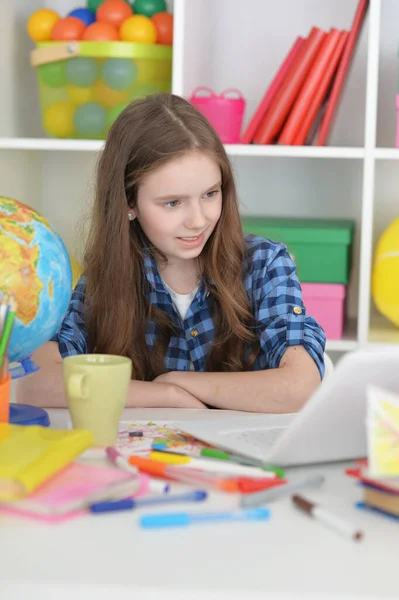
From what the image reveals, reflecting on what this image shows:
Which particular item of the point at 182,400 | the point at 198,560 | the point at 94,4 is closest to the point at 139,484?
the point at 198,560

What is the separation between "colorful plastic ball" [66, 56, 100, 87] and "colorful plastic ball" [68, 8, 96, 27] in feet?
0.38

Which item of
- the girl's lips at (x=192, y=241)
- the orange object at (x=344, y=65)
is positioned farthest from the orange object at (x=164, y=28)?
the girl's lips at (x=192, y=241)

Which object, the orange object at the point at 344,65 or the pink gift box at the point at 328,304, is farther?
the pink gift box at the point at 328,304

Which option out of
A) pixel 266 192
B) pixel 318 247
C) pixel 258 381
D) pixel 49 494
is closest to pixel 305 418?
pixel 49 494

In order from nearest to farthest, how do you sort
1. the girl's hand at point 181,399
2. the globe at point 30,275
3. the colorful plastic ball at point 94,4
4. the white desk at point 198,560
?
the white desk at point 198,560 < the globe at point 30,275 < the girl's hand at point 181,399 < the colorful plastic ball at point 94,4

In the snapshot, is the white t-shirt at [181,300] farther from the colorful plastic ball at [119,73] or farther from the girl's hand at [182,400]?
the colorful plastic ball at [119,73]

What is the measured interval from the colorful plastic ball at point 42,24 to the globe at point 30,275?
1408 mm

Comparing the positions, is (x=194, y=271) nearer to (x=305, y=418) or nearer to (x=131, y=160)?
(x=131, y=160)

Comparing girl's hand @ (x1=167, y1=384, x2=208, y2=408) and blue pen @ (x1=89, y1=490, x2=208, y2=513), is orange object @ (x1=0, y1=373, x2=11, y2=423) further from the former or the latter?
girl's hand @ (x1=167, y1=384, x2=208, y2=408)

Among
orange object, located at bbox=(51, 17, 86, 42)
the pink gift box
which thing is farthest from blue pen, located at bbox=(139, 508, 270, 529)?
orange object, located at bbox=(51, 17, 86, 42)

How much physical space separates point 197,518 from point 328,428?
6.8 inches

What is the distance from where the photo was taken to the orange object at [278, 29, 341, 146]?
2.13 metres

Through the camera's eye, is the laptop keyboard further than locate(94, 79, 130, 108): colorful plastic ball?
No

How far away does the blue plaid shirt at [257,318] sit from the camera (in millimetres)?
1458
